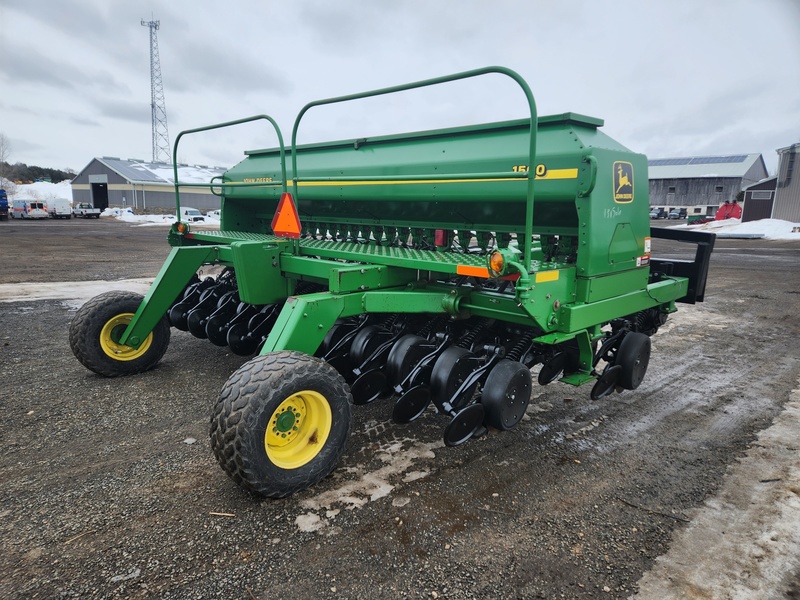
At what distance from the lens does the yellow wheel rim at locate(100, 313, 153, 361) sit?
440 cm

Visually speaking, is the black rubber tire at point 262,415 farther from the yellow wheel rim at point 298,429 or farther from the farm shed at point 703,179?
the farm shed at point 703,179

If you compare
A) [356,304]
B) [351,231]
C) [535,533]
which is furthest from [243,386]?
[351,231]

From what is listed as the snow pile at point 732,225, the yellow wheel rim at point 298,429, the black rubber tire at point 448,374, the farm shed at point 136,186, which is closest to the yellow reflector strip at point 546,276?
the black rubber tire at point 448,374

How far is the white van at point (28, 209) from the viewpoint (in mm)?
32906

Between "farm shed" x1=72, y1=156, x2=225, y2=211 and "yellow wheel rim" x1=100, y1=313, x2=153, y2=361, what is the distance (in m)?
38.9

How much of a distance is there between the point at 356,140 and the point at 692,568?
411 centimetres

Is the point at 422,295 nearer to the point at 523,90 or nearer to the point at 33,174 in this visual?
the point at 523,90

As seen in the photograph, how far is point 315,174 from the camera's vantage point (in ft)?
16.8

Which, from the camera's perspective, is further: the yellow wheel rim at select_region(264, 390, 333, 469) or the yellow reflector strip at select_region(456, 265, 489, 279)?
the yellow reflector strip at select_region(456, 265, 489, 279)

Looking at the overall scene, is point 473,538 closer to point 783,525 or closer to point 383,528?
point 383,528

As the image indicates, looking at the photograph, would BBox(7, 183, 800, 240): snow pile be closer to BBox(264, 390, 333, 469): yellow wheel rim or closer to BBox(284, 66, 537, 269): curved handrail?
BBox(284, 66, 537, 269): curved handrail

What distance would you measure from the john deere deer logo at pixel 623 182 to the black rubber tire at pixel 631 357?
1040 millimetres

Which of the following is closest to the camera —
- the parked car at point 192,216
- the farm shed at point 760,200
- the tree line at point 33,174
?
the farm shed at point 760,200

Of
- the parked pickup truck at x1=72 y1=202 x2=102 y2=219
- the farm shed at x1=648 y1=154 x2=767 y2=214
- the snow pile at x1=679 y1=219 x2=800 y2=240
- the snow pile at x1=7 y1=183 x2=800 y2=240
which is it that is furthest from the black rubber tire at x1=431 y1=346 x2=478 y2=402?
the farm shed at x1=648 y1=154 x2=767 y2=214
